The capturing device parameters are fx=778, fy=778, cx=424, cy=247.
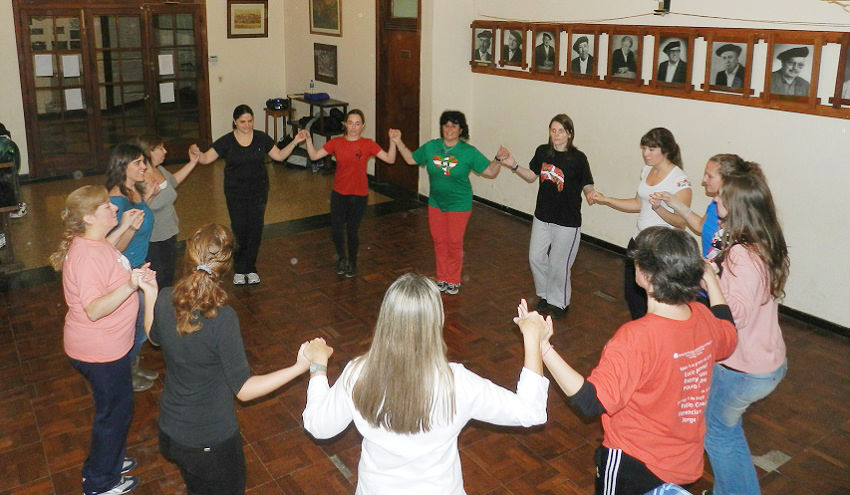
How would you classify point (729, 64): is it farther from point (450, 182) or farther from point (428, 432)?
point (428, 432)

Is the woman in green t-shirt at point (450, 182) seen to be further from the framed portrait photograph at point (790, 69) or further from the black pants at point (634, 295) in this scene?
the framed portrait photograph at point (790, 69)

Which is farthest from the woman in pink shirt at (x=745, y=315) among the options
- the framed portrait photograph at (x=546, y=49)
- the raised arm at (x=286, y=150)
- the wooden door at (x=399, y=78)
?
the wooden door at (x=399, y=78)

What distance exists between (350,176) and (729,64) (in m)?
3.15

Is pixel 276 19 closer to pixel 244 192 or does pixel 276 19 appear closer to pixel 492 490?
pixel 244 192

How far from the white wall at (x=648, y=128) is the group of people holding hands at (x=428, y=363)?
76.7 inches

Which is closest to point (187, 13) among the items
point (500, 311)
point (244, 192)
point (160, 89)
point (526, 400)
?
point (160, 89)

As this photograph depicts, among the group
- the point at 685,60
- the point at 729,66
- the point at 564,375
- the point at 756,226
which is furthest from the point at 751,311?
the point at 685,60

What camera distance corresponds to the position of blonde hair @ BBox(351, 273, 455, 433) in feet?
7.02

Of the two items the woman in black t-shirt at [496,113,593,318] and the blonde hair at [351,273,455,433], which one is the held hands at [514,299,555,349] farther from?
the woman in black t-shirt at [496,113,593,318]

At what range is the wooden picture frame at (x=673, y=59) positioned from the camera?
640 cm

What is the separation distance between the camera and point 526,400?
7.41 ft

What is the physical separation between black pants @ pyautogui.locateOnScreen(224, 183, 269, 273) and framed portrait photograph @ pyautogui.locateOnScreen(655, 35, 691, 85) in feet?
11.4

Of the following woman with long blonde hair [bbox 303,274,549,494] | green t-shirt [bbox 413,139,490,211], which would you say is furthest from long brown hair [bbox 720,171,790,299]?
green t-shirt [bbox 413,139,490,211]

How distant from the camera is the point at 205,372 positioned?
2.71 metres
